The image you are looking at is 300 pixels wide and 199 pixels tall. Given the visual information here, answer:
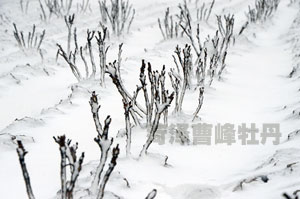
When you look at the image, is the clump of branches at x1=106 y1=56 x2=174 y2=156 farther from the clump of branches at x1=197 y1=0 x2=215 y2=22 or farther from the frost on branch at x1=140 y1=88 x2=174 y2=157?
the clump of branches at x1=197 y1=0 x2=215 y2=22

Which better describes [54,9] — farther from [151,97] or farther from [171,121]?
[151,97]

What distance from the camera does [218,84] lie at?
3295mm

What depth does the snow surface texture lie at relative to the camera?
1426 mm

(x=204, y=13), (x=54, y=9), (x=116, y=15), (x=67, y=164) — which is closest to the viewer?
(x=67, y=164)

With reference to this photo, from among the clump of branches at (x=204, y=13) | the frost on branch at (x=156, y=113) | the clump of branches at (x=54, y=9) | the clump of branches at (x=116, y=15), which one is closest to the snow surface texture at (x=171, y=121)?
the frost on branch at (x=156, y=113)

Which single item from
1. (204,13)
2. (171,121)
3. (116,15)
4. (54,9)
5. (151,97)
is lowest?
(171,121)

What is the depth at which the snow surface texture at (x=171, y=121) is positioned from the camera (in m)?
1.43

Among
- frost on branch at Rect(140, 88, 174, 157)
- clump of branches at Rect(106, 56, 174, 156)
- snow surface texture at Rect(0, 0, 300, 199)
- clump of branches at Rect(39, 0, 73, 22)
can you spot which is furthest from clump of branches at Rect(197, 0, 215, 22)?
frost on branch at Rect(140, 88, 174, 157)

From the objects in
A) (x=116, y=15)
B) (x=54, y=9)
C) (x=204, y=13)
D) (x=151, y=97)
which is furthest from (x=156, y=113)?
(x=54, y=9)

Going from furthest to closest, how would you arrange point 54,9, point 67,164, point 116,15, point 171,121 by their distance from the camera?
1. point 54,9
2. point 116,15
3. point 171,121
4. point 67,164

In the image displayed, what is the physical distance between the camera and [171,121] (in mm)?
2227

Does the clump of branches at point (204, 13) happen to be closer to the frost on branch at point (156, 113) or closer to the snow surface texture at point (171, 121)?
the snow surface texture at point (171, 121)

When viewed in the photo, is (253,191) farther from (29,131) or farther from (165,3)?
(165,3)

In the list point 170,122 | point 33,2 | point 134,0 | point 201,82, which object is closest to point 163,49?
point 201,82
